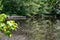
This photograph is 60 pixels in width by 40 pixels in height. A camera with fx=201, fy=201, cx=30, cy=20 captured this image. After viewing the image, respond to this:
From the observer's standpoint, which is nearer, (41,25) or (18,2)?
(41,25)

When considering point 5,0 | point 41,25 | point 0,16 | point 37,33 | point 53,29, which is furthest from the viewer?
point 5,0

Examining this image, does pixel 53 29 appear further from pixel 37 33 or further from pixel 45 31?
pixel 37 33

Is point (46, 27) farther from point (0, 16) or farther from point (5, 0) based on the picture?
point (0, 16)

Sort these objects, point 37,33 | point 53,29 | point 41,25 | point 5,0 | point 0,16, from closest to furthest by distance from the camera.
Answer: point 0,16, point 37,33, point 53,29, point 41,25, point 5,0

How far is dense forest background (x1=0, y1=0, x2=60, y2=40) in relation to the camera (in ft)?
32.4

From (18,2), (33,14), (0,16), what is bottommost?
(33,14)

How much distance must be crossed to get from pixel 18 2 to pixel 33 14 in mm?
1735

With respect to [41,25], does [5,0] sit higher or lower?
higher

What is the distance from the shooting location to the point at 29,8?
14188 millimetres

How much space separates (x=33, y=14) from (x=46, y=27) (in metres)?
3.74

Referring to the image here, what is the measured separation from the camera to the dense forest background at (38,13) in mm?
9891

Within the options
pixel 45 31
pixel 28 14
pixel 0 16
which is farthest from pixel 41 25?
pixel 0 16

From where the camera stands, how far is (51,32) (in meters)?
10.2

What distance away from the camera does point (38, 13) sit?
49.6ft
